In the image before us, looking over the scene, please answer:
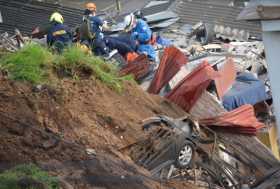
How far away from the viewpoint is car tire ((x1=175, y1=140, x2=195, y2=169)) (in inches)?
424

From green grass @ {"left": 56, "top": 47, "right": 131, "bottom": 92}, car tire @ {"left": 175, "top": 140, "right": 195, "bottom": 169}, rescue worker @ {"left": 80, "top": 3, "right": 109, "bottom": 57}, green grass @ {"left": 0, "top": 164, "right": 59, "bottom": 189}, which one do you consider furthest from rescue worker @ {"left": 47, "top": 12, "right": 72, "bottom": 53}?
green grass @ {"left": 0, "top": 164, "right": 59, "bottom": 189}

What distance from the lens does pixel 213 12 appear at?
24.4 metres

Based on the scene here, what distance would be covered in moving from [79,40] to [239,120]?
6.55 m

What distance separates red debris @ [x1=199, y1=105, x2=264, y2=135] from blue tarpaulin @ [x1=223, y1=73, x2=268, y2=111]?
2127mm

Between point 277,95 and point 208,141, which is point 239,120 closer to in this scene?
point 208,141

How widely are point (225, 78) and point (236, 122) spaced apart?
3001mm

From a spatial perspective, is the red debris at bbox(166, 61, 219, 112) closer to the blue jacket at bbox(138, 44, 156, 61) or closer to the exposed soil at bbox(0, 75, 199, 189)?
the exposed soil at bbox(0, 75, 199, 189)

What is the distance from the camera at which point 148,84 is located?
1397 centimetres

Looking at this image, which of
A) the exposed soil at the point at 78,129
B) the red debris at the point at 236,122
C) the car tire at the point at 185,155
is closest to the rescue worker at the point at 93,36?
the exposed soil at the point at 78,129

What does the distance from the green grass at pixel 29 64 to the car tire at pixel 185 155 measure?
218 cm

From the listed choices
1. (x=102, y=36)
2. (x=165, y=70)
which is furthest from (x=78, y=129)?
(x=102, y=36)

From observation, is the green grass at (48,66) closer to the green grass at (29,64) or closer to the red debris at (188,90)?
the green grass at (29,64)

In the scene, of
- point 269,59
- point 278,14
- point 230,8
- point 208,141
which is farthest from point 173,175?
point 230,8

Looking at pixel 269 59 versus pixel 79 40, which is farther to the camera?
pixel 79 40
